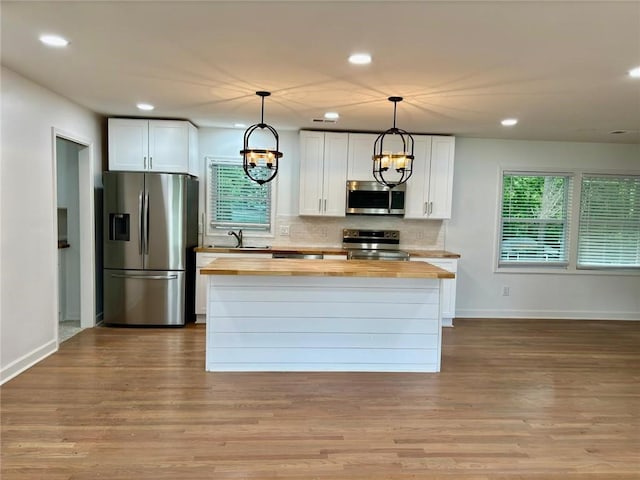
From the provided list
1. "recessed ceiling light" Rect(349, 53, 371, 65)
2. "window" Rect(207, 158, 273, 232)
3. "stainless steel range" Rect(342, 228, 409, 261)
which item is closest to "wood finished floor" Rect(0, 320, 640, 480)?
"stainless steel range" Rect(342, 228, 409, 261)

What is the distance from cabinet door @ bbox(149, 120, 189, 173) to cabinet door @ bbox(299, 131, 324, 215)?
1413 mm

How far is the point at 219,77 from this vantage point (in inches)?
123

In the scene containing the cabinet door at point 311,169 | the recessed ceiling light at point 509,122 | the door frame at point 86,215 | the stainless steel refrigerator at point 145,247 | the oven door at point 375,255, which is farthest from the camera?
the cabinet door at point 311,169

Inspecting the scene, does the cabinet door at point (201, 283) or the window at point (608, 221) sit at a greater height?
the window at point (608, 221)

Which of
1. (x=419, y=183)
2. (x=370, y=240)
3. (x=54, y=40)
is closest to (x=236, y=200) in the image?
(x=370, y=240)

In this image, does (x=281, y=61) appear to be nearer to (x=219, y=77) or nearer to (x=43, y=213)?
(x=219, y=77)

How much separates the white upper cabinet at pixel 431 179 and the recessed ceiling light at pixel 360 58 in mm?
2557

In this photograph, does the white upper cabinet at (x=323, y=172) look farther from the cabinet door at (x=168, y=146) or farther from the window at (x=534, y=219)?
the window at (x=534, y=219)

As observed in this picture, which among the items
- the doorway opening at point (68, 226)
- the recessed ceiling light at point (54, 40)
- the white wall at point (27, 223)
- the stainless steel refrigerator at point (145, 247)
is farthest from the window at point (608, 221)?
the doorway opening at point (68, 226)

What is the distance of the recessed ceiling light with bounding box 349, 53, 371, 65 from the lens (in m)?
2.59

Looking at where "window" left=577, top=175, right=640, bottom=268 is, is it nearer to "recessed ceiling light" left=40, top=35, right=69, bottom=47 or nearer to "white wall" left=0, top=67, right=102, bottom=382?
"recessed ceiling light" left=40, top=35, right=69, bottom=47

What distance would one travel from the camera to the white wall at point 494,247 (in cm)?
542

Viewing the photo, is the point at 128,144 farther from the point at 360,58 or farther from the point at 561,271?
the point at 561,271

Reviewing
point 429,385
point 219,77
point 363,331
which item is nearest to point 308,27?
point 219,77
